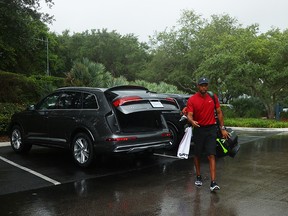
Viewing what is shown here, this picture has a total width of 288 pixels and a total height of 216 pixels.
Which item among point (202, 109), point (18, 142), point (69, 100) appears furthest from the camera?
point (18, 142)

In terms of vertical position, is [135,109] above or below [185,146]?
above

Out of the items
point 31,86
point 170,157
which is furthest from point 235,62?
point 170,157

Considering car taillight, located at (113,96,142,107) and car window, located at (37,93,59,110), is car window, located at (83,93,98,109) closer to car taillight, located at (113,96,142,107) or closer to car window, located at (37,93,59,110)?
car taillight, located at (113,96,142,107)

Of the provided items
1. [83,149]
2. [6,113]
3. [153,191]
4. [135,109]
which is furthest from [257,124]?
[153,191]

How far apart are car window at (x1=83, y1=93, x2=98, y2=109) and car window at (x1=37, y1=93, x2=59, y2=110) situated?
3.46 feet

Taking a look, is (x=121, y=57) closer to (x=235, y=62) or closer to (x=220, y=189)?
(x=235, y=62)

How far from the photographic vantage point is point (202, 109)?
5.74 meters

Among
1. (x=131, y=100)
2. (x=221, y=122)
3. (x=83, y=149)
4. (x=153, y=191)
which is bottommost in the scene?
(x=153, y=191)

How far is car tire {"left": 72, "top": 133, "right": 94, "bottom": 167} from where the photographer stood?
282 inches

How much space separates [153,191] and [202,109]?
5.07 ft

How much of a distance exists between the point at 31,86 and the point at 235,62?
1115 cm

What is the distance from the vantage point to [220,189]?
5719 mm

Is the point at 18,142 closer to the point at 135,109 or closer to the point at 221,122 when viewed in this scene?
the point at 135,109

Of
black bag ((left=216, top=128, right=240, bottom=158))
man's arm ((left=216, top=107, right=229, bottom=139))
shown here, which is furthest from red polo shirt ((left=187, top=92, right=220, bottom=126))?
black bag ((left=216, top=128, right=240, bottom=158))
